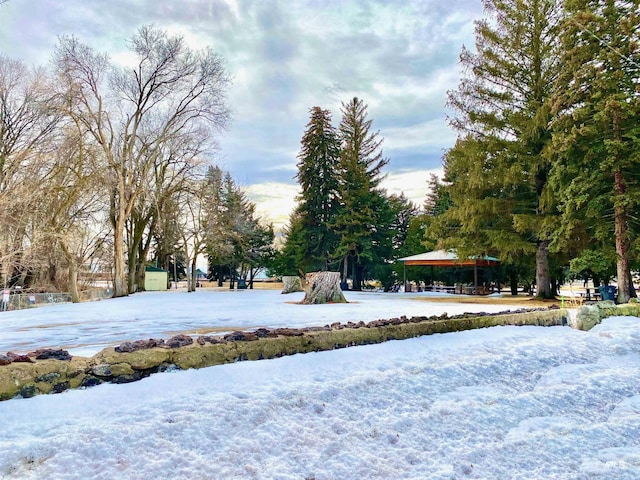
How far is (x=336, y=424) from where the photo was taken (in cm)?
277

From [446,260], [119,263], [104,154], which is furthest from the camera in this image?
[446,260]

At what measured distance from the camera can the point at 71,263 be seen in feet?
51.8

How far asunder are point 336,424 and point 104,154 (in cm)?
1755

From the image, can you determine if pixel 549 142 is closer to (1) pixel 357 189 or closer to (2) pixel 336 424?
(1) pixel 357 189

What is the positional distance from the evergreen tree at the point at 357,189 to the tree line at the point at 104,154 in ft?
23.1

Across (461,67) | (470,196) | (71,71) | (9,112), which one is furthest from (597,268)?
(9,112)

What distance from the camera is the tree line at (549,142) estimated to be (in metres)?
11.8

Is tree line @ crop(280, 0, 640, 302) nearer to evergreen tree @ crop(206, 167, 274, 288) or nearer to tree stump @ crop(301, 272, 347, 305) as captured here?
tree stump @ crop(301, 272, 347, 305)

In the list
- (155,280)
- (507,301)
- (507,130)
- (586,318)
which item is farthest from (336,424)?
(155,280)

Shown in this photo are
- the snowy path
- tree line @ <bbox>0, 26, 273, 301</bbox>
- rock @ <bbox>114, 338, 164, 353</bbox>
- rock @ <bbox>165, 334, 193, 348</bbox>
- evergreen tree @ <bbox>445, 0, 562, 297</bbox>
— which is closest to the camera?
the snowy path

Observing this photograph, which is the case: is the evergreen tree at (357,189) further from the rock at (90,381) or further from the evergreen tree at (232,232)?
the rock at (90,381)

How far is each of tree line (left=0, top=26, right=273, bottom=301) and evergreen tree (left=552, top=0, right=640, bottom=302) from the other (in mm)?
13678

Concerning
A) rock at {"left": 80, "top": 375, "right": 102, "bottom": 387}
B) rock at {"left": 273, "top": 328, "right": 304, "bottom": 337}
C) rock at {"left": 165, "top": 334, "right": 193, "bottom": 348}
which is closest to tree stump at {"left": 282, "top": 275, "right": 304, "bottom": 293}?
rock at {"left": 273, "top": 328, "right": 304, "bottom": 337}

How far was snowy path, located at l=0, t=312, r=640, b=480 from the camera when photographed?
223cm
